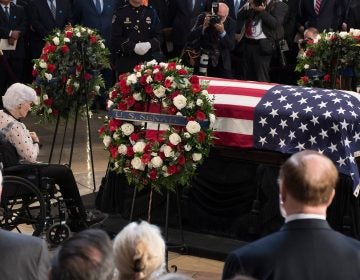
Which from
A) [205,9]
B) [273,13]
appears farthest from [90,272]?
[205,9]

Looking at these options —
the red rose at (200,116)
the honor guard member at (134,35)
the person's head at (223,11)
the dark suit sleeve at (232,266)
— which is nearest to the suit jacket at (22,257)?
the dark suit sleeve at (232,266)

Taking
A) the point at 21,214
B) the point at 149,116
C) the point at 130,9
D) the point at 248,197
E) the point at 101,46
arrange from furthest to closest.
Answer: the point at 130,9 → the point at 101,46 → the point at 248,197 → the point at 21,214 → the point at 149,116

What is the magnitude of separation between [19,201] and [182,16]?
6693 mm

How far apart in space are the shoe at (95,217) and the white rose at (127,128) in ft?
3.38

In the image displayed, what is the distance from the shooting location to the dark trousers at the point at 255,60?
1319 cm

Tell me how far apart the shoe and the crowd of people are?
387 centimetres

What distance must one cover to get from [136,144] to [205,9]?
659 cm

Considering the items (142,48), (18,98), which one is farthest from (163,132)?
(142,48)

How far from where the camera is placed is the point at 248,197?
864 cm

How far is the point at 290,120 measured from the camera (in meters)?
8.09

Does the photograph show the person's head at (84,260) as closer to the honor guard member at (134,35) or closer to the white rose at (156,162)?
the white rose at (156,162)

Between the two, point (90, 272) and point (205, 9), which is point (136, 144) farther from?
point (205, 9)

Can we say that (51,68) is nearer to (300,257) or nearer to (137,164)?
(137,164)

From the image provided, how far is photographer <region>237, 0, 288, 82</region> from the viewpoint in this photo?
12867mm
